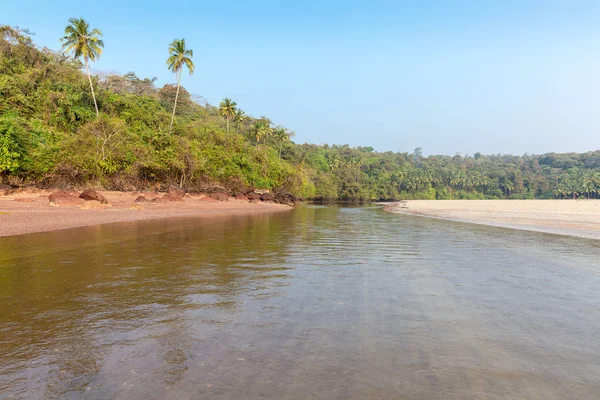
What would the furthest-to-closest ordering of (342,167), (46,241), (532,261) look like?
(342,167)
(46,241)
(532,261)

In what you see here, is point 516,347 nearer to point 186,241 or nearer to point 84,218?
point 186,241

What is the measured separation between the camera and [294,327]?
600 centimetres

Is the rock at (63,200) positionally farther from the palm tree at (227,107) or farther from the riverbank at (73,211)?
the palm tree at (227,107)

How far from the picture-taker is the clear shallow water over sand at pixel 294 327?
418 centimetres

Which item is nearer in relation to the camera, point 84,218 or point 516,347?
point 516,347

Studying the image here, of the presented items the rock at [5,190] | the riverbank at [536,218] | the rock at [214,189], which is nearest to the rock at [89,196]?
the rock at [5,190]

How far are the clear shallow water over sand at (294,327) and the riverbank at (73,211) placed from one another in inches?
379

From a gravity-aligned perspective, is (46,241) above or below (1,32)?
below

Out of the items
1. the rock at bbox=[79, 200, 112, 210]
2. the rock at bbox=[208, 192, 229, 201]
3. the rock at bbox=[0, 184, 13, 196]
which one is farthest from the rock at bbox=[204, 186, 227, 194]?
the rock at bbox=[0, 184, 13, 196]

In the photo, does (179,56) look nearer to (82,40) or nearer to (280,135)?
(82,40)

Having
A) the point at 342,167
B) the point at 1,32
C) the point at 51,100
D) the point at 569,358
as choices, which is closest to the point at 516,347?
the point at 569,358

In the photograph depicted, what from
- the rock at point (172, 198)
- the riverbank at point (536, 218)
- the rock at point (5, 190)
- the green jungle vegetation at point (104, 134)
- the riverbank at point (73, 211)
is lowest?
the riverbank at point (536, 218)

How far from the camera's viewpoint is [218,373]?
14.4 feet

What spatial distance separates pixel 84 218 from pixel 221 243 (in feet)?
45.9
